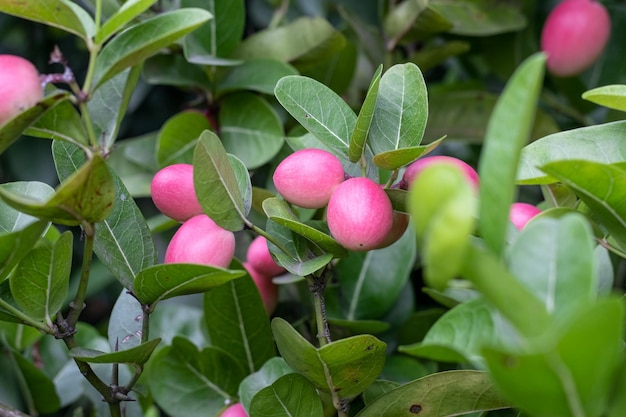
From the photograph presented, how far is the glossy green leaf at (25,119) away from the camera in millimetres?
525

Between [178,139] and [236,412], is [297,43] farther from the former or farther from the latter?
[236,412]

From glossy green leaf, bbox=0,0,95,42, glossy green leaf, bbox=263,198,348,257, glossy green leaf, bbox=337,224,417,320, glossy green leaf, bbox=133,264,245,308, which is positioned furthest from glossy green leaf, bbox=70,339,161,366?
glossy green leaf, bbox=337,224,417,320

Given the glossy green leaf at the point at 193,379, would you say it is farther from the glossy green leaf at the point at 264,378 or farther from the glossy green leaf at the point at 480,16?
the glossy green leaf at the point at 480,16

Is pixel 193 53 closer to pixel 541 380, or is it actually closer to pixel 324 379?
pixel 324 379

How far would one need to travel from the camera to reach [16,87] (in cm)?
57

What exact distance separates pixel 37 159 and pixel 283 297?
2.02ft

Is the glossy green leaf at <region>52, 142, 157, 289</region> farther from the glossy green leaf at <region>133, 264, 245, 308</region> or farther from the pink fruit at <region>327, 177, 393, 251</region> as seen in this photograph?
the pink fruit at <region>327, 177, 393, 251</region>

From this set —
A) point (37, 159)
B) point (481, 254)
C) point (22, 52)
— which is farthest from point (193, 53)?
point (481, 254)

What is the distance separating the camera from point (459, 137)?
3.84 ft

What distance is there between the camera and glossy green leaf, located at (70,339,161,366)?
23.4 inches

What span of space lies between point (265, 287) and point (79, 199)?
35 centimetres

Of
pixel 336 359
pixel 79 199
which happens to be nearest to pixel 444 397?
pixel 336 359

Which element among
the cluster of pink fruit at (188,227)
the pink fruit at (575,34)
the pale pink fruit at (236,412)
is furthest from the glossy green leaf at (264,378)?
the pink fruit at (575,34)

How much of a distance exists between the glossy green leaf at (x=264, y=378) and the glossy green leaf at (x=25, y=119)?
0.96 feet
